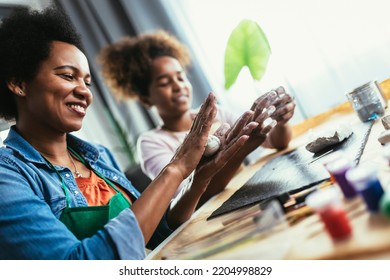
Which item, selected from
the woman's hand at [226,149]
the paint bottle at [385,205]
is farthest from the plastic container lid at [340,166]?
the woman's hand at [226,149]

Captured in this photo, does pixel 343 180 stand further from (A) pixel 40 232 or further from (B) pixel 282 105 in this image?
(B) pixel 282 105

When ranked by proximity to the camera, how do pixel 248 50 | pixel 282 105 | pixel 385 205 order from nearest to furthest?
pixel 385 205, pixel 282 105, pixel 248 50

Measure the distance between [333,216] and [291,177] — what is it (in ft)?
1.09

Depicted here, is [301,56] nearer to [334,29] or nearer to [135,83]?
[334,29]

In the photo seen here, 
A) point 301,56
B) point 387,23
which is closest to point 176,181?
point 387,23

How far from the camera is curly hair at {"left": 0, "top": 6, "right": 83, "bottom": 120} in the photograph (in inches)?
34.6

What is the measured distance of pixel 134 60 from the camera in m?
1.56

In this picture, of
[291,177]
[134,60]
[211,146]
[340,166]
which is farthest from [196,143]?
[134,60]

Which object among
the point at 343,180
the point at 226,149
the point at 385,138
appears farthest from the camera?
the point at 226,149

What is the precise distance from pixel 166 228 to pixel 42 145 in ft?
1.18

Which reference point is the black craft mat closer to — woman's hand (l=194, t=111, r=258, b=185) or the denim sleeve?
→ woman's hand (l=194, t=111, r=258, b=185)

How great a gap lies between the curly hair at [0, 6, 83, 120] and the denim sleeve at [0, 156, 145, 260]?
1.13 ft

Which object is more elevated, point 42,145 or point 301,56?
point 42,145

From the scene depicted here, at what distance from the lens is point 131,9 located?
6.56ft
